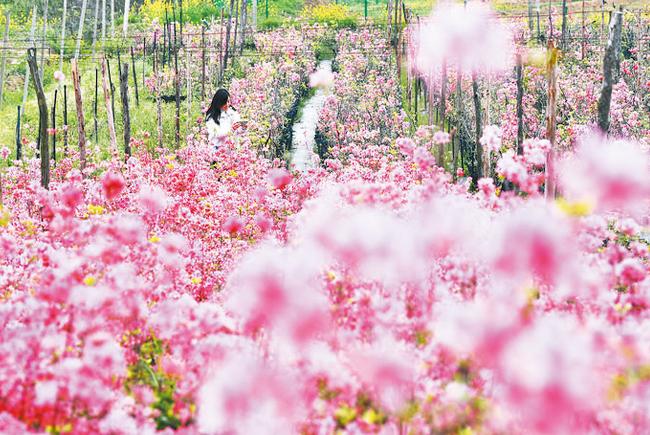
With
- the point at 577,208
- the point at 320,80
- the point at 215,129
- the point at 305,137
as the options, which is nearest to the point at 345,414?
the point at 577,208

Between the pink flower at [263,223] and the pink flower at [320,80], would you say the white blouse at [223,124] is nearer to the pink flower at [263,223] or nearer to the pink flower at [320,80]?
the pink flower at [263,223]

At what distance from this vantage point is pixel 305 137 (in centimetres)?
1268

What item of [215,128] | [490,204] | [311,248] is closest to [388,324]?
[311,248]

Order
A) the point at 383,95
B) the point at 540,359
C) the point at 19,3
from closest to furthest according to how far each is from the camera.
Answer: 1. the point at 540,359
2. the point at 383,95
3. the point at 19,3

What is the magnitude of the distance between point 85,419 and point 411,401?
123 centimetres

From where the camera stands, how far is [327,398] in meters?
2.84

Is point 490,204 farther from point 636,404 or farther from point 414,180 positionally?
point 414,180

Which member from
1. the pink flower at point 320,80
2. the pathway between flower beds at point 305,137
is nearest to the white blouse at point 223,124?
the pathway between flower beds at point 305,137

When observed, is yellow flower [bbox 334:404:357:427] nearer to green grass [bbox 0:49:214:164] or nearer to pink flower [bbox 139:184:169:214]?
pink flower [bbox 139:184:169:214]

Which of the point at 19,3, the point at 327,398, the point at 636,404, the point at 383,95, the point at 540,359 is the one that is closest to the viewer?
the point at 540,359

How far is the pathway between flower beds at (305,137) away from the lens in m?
12.0

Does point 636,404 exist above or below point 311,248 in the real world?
below

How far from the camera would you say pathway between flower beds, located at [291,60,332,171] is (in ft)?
39.5

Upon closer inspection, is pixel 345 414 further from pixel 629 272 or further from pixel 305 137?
pixel 305 137
